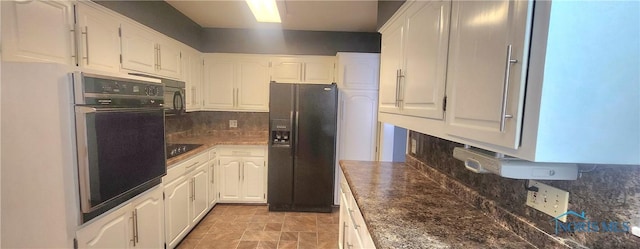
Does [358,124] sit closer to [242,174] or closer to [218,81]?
[242,174]

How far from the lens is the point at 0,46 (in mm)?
1331

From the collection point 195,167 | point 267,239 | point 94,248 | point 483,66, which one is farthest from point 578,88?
point 195,167

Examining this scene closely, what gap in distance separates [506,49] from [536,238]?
71cm

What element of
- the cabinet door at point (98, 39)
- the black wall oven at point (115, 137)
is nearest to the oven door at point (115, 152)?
the black wall oven at point (115, 137)

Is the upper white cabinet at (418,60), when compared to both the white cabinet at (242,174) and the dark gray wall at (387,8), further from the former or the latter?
the white cabinet at (242,174)

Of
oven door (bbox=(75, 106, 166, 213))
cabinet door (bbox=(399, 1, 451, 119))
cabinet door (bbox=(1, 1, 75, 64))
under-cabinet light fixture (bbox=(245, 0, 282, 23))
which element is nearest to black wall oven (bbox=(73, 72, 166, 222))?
oven door (bbox=(75, 106, 166, 213))

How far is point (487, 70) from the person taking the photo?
0.83 m

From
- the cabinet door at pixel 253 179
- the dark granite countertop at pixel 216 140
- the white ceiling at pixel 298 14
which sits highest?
the white ceiling at pixel 298 14

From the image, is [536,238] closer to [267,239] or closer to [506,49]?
[506,49]

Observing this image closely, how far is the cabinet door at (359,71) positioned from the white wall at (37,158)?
257 centimetres

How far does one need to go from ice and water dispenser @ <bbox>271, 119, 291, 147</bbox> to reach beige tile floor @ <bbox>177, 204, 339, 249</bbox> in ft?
2.99

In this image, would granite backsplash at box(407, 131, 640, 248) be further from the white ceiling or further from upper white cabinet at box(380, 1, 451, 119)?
the white ceiling

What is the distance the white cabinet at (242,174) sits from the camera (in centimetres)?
342

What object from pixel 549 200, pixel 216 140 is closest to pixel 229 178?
pixel 216 140
